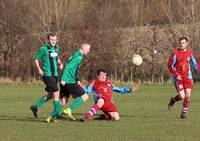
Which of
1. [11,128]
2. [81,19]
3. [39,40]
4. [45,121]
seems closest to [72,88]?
[45,121]

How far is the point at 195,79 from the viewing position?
29.8 metres

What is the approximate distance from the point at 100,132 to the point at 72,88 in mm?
2091

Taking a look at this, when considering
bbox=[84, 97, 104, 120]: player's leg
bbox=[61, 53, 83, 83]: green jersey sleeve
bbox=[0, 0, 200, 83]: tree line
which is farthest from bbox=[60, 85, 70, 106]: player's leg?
bbox=[0, 0, 200, 83]: tree line

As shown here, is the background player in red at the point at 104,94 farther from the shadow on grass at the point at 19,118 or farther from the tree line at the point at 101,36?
the tree line at the point at 101,36

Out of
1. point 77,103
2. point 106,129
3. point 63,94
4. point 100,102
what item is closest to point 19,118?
point 63,94

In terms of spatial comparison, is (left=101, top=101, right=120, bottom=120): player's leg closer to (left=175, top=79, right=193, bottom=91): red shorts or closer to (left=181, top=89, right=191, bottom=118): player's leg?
(left=181, top=89, right=191, bottom=118): player's leg

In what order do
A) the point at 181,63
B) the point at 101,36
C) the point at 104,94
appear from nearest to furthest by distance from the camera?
the point at 104,94 → the point at 181,63 → the point at 101,36

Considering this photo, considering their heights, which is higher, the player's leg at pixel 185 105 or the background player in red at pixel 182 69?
the background player in red at pixel 182 69

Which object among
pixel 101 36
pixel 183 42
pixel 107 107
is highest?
pixel 183 42

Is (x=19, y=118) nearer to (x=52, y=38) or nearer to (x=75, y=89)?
(x=75, y=89)

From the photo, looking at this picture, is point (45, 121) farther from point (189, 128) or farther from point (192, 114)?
point (192, 114)

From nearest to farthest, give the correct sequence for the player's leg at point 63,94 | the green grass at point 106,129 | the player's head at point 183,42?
the green grass at point 106,129 → the player's leg at point 63,94 → the player's head at point 183,42

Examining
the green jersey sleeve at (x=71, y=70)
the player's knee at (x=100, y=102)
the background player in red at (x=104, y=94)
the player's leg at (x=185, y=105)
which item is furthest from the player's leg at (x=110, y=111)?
the player's leg at (x=185, y=105)

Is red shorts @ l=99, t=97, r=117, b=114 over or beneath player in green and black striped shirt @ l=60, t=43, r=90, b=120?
beneath
